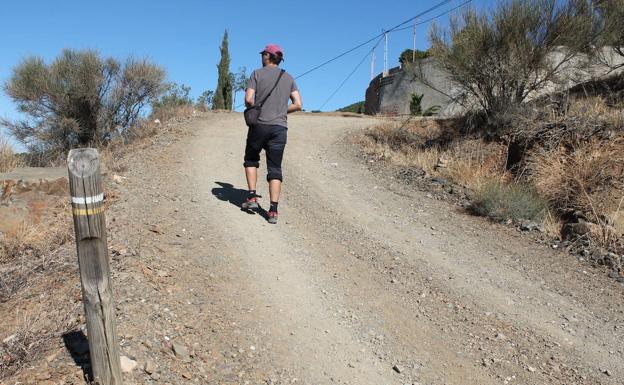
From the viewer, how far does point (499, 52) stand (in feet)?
35.3

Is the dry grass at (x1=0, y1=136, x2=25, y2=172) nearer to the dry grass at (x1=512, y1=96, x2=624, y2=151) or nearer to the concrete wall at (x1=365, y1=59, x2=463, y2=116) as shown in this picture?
the dry grass at (x1=512, y1=96, x2=624, y2=151)

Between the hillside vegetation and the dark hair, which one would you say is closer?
the dark hair

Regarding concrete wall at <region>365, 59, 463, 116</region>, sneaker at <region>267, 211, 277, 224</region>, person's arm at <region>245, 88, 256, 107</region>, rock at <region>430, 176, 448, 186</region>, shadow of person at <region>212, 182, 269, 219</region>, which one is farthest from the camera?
concrete wall at <region>365, 59, 463, 116</region>

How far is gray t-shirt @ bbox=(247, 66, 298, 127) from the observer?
20.1 feet

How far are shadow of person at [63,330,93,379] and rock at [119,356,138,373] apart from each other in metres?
0.19

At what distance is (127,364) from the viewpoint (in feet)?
11.1

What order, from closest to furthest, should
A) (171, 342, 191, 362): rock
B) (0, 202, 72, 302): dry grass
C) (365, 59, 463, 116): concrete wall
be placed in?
(171, 342, 191, 362): rock → (0, 202, 72, 302): dry grass → (365, 59, 463, 116): concrete wall

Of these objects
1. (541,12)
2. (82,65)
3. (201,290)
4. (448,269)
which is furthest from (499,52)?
(82,65)

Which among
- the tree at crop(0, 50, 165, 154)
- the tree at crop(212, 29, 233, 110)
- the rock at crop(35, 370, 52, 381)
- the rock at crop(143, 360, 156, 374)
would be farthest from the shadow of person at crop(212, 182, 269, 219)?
the tree at crop(212, 29, 233, 110)

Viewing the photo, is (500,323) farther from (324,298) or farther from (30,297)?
(30,297)

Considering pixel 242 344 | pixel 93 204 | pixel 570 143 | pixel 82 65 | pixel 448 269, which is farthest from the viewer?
pixel 82 65

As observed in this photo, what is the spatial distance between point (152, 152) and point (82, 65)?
12.1m

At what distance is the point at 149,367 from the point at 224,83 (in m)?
26.5

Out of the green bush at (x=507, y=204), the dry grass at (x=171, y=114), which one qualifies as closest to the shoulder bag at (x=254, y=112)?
the green bush at (x=507, y=204)
